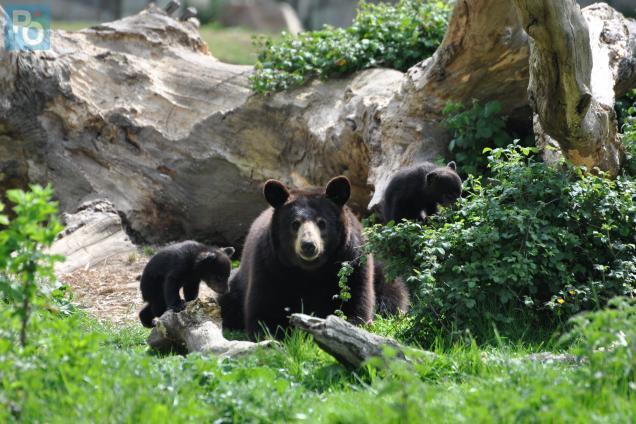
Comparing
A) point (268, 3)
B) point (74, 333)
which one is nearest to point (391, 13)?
point (74, 333)

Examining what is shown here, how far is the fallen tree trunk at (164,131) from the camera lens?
37.9 ft

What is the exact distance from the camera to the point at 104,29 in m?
12.7

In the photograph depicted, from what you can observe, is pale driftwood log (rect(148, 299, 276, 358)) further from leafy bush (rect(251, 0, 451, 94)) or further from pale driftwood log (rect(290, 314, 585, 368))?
leafy bush (rect(251, 0, 451, 94))

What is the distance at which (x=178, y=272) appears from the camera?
28.7 ft

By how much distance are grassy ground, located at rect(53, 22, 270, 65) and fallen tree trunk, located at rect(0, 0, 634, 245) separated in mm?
11784

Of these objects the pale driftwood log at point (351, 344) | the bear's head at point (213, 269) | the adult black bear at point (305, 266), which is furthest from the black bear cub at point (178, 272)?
the pale driftwood log at point (351, 344)

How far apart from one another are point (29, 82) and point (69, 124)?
77cm

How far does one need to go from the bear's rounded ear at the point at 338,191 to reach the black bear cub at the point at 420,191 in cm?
156

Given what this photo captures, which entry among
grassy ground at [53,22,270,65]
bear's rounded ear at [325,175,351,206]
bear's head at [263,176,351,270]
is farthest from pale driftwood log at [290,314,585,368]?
grassy ground at [53,22,270,65]

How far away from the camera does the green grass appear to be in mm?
4250

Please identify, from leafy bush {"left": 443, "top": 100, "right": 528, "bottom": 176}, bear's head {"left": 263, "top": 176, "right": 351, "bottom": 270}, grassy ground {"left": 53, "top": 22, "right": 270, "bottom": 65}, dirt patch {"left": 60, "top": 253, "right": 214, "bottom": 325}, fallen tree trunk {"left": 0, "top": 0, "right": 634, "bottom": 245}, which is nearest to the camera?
bear's head {"left": 263, "top": 176, "right": 351, "bottom": 270}

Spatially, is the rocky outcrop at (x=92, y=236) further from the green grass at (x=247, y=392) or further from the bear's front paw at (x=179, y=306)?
the green grass at (x=247, y=392)

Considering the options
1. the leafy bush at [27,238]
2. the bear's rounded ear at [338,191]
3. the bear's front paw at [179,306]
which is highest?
the leafy bush at [27,238]

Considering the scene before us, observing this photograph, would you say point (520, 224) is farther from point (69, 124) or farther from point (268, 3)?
point (268, 3)
